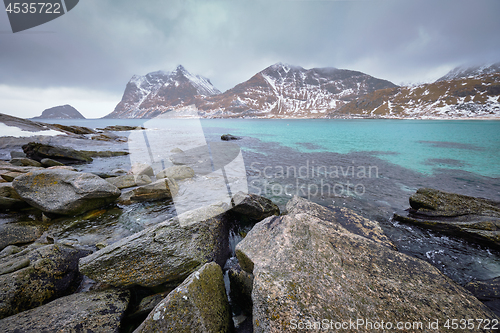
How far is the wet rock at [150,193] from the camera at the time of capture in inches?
370

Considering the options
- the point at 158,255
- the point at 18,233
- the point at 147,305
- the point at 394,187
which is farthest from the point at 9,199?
the point at 394,187

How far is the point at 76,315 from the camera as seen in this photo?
3.38m

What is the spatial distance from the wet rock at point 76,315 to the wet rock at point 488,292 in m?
7.51

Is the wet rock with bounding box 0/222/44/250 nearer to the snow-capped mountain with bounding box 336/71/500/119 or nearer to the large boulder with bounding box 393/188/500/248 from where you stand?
the large boulder with bounding box 393/188/500/248

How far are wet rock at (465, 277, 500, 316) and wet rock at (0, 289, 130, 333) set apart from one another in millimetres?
7508

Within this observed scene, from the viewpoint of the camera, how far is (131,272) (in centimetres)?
427

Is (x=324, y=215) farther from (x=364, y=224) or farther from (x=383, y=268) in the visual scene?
(x=383, y=268)

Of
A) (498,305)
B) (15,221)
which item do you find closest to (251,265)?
(498,305)

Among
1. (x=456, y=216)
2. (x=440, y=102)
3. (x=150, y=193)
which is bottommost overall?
(x=456, y=216)

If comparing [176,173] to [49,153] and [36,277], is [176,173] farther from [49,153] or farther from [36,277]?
[49,153]

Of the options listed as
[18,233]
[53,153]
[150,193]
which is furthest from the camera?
[53,153]

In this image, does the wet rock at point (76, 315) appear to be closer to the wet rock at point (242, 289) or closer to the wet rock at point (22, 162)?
the wet rock at point (242, 289)

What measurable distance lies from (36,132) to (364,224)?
44258 mm

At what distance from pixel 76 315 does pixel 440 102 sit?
22604 centimetres
